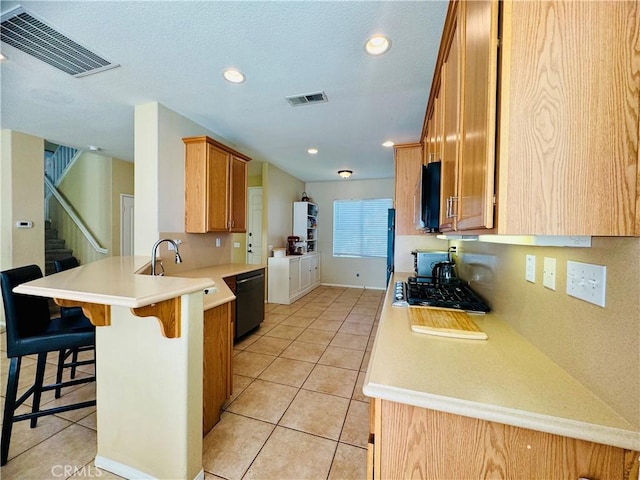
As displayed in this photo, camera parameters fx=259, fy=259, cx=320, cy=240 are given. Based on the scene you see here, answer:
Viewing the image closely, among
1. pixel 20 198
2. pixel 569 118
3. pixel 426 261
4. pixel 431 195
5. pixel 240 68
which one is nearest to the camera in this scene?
pixel 569 118

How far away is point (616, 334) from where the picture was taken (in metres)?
0.66

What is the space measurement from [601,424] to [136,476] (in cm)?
197

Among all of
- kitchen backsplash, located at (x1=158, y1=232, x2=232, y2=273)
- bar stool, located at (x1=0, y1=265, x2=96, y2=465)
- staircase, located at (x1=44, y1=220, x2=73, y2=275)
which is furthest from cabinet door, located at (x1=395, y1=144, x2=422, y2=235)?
staircase, located at (x1=44, y1=220, x2=73, y2=275)

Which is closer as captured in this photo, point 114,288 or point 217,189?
point 114,288

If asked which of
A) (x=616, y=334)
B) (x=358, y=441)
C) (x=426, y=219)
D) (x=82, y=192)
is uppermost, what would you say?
(x=82, y=192)

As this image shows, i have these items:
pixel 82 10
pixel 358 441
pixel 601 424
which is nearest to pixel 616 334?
pixel 601 424

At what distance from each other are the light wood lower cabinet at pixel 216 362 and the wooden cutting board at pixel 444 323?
1263 millimetres

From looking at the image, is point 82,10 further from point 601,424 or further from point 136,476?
point 601,424

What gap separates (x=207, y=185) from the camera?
289 cm

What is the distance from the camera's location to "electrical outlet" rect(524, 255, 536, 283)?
105 centimetres

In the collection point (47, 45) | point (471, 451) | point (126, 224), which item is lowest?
point (471, 451)

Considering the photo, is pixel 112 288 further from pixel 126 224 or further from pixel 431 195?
pixel 126 224

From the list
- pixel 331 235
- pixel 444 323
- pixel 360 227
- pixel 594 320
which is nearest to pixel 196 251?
pixel 444 323

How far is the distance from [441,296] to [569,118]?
1326mm
